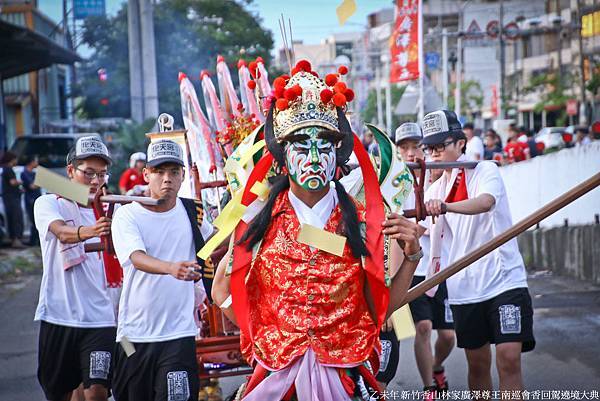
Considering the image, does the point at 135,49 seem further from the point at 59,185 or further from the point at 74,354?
the point at 59,185

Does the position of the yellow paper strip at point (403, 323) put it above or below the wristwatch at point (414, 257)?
below

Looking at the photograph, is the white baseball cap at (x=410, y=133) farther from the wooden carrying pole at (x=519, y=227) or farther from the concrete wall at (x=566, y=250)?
the concrete wall at (x=566, y=250)

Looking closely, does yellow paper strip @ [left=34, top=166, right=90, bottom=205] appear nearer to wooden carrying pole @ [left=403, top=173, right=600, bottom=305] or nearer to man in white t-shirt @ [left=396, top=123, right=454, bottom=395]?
wooden carrying pole @ [left=403, top=173, right=600, bottom=305]

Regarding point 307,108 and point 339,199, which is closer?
point 307,108

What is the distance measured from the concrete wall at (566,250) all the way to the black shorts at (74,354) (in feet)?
24.7

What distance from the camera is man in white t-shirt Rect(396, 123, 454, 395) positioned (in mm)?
7770

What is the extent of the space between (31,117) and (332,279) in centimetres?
3623

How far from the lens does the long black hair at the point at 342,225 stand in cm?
435

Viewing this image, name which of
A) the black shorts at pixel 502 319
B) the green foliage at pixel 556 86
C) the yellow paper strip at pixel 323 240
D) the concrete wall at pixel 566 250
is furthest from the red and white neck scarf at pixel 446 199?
the green foliage at pixel 556 86

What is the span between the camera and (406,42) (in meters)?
18.4

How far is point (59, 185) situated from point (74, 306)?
1.39 metres

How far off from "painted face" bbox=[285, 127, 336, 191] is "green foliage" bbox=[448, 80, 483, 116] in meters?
54.7

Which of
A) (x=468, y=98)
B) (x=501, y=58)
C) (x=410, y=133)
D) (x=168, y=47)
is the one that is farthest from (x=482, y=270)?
(x=468, y=98)

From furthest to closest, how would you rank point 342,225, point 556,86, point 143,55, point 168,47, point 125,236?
point 556,86
point 168,47
point 143,55
point 125,236
point 342,225
